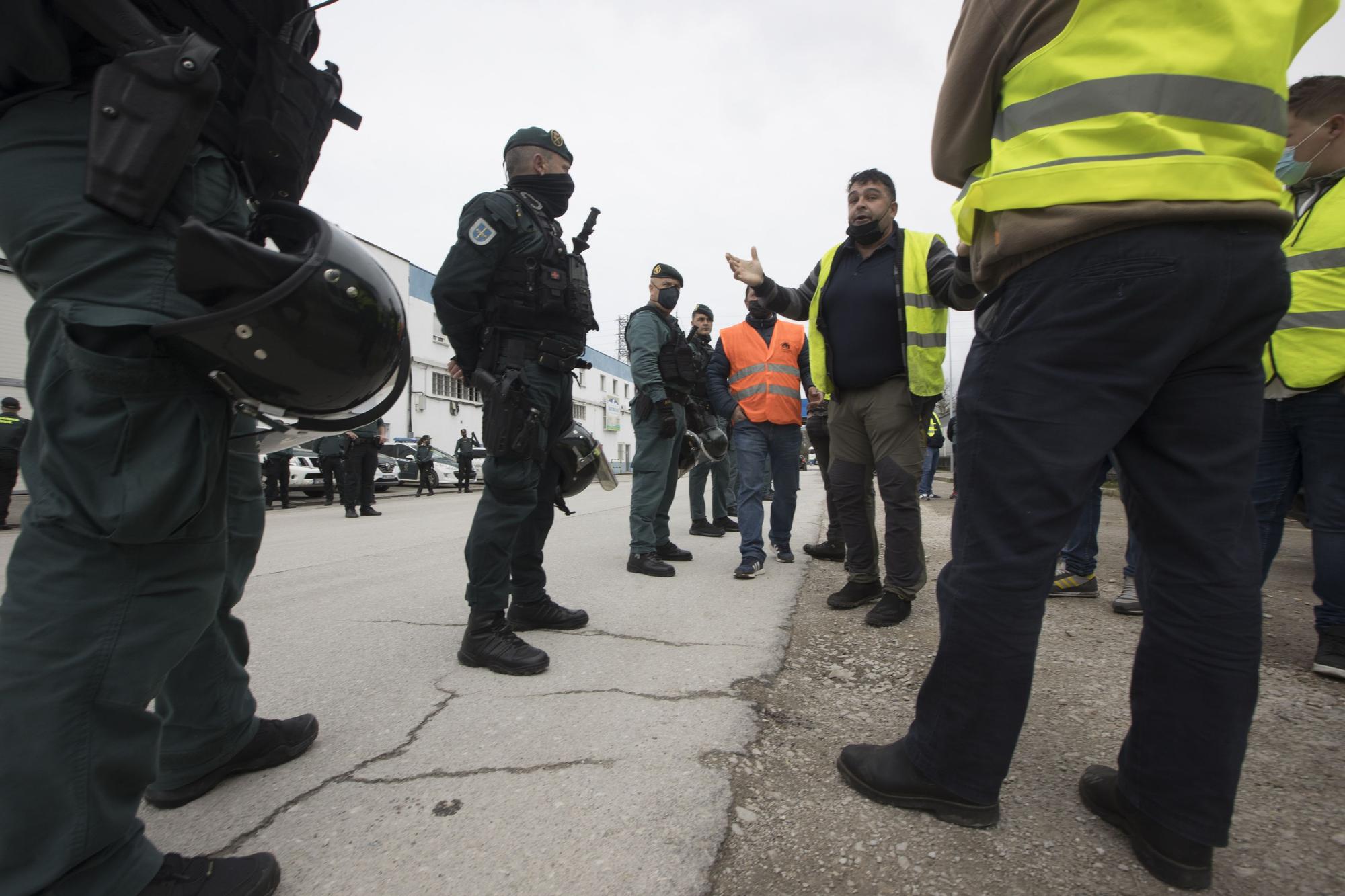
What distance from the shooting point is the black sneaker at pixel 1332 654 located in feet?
7.16

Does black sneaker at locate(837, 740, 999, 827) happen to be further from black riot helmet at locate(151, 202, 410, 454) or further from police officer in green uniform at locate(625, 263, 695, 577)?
police officer in green uniform at locate(625, 263, 695, 577)

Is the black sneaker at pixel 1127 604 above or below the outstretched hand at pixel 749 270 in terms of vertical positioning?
below

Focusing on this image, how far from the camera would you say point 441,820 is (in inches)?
53.8

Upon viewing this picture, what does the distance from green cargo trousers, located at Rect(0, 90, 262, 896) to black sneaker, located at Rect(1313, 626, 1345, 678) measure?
3129 mm

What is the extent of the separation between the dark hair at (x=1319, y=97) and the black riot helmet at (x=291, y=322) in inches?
117

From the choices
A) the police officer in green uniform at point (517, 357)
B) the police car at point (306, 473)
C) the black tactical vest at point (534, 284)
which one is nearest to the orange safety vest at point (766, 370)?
the police officer in green uniform at point (517, 357)

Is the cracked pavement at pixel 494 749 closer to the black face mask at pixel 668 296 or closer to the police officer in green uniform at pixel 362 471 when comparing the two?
the black face mask at pixel 668 296

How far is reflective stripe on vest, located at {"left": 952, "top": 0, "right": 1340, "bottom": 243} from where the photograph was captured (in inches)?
46.4

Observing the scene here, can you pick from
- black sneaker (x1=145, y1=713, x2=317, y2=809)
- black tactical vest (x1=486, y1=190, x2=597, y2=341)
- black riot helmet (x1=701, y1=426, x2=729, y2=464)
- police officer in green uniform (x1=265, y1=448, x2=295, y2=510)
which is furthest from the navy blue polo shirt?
police officer in green uniform (x1=265, y1=448, x2=295, y2=510)

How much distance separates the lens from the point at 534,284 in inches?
100.0

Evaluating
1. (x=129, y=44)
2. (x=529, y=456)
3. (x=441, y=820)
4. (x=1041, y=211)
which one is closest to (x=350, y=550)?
(x=529, y=456)

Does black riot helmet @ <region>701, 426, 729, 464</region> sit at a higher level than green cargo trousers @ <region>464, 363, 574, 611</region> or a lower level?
higher

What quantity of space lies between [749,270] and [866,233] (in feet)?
2.50

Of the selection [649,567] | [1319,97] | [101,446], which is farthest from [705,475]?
[101,446]
